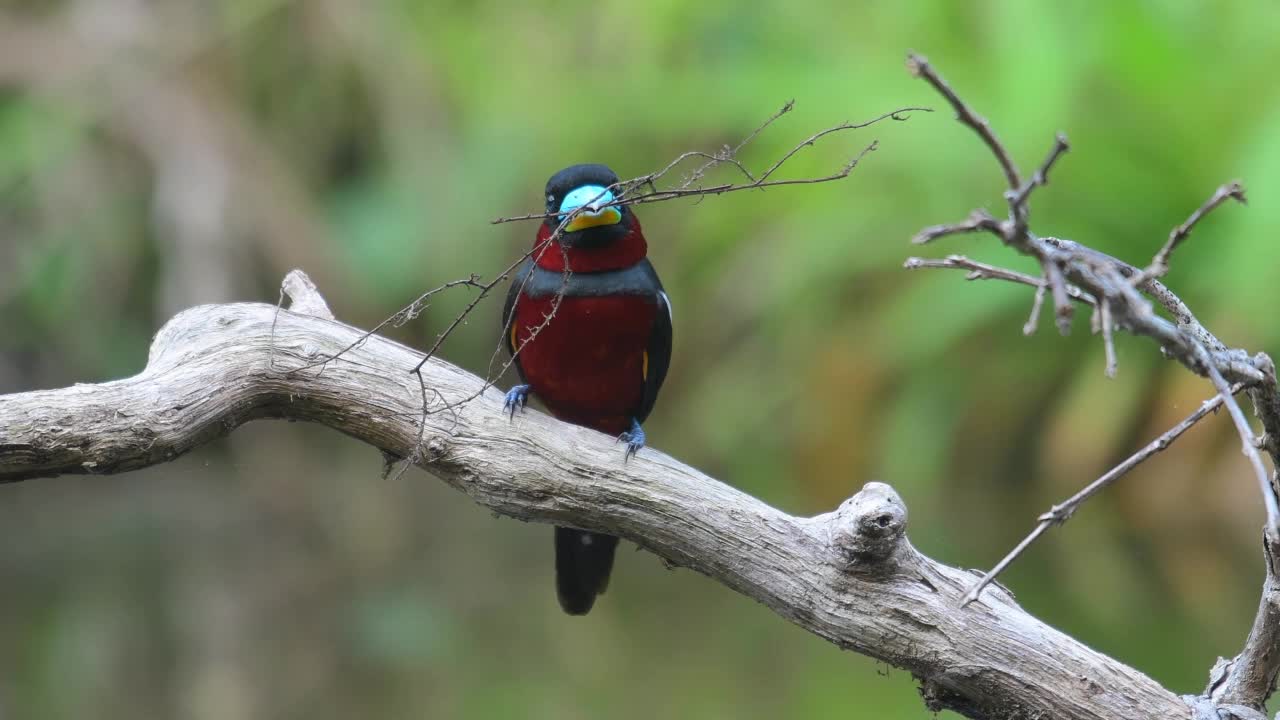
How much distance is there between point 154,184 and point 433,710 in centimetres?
430

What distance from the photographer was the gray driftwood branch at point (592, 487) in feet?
6.63

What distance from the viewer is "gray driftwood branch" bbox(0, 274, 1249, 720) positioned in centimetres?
202

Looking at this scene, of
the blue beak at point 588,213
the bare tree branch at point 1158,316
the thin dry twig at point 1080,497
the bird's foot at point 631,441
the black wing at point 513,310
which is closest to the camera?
the bare tree branch at point 1158,316

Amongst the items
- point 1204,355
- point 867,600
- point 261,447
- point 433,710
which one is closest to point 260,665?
point 433,710

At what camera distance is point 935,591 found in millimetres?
2092

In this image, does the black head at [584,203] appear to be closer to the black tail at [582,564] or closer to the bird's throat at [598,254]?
the bird's throat at [598,254]

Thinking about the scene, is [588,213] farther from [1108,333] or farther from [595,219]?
[1108,333]

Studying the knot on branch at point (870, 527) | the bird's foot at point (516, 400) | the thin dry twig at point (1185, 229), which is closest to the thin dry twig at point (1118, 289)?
the thin dry twig at point (1185, 229)

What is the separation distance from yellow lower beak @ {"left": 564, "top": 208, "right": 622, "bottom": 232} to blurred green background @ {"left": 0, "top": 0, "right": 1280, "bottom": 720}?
2.39 m

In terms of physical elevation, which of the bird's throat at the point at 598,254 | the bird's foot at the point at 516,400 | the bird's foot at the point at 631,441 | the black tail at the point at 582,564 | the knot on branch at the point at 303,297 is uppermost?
the bird's throat at the point at 598,254

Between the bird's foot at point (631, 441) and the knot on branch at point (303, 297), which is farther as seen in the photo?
the knot on branch at point (303, 297)

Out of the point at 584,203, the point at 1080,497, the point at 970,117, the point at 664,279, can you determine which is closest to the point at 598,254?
the point at 584,203

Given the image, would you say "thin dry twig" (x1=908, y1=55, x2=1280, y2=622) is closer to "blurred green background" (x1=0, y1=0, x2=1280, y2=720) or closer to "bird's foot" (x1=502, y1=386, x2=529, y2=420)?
"bird's foot" (x1=502, y1=386, x2=529, y2=420)

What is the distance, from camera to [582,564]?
2850 millimetres
